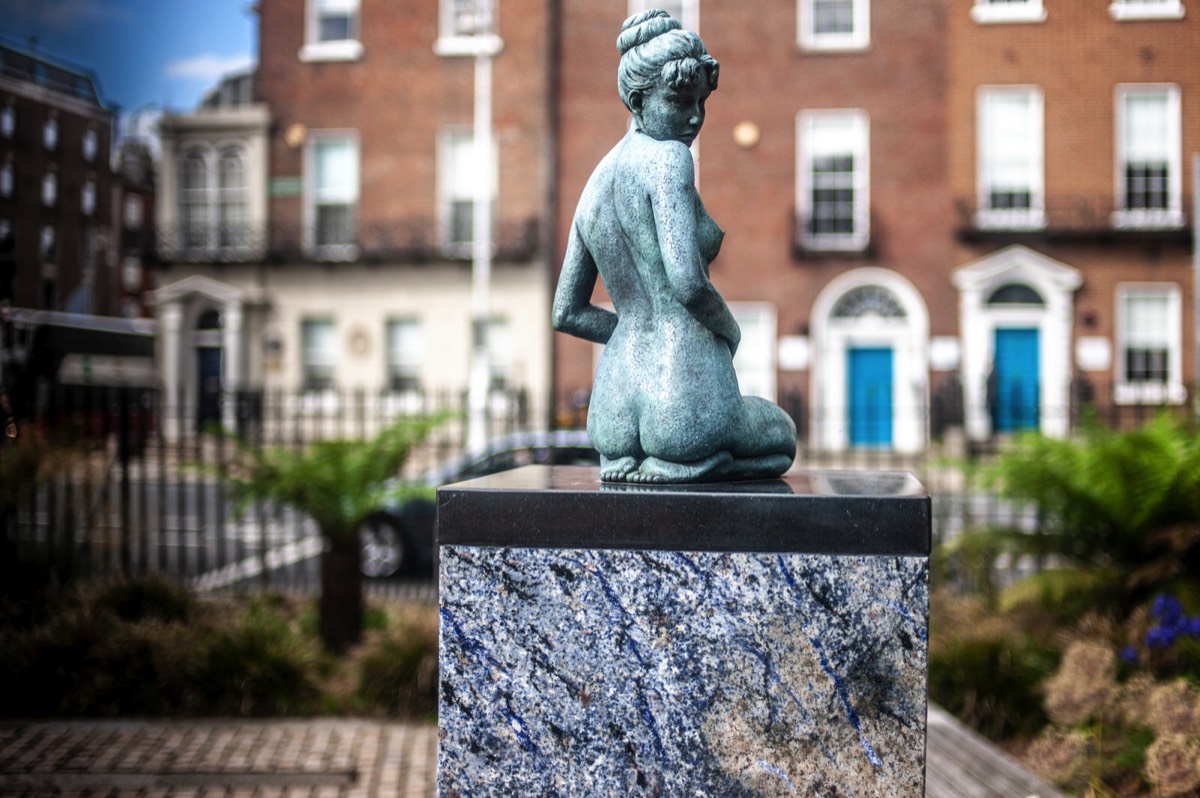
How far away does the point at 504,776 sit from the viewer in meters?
3.07

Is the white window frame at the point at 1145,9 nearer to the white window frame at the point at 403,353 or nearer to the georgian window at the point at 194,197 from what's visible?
the white window frame at the point at 403,353

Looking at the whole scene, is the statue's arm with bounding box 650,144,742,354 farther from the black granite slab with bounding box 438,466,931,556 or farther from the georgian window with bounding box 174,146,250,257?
Result: the georgian window with bounding box 174,146,250,257

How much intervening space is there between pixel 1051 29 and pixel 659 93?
21.2 metres

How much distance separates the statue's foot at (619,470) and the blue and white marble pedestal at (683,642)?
33 centimetres

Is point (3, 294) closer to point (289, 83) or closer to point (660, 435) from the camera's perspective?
point (660, 435)

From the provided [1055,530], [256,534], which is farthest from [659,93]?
[256,534]

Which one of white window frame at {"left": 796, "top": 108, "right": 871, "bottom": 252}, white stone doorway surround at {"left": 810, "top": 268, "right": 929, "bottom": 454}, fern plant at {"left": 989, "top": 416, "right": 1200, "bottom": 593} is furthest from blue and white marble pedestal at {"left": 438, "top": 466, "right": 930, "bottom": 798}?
white window frame at {"left": 796, "top": 108, "right": 871, "bottom": 252}

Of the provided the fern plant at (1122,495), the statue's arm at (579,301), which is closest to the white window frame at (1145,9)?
the fern plant at (1122,495)

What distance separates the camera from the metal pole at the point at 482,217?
2030 centimetres

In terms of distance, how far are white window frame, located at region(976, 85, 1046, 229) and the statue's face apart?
2032 centimetres

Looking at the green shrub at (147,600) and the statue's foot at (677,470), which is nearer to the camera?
the statue's foot at (677,470)

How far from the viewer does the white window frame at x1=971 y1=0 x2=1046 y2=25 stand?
21250mm

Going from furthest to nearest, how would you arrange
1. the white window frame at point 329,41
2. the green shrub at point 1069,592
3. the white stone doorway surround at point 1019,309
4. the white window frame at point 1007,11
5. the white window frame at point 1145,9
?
the white window frame at point 329,41 → the white stone doorway surround at point 1019,309 → the white window frame at point 1007,11 → the white window frame at point 1145,9 → the green shrub at point 1069,592

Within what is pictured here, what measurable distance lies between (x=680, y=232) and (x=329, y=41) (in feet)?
76.4
